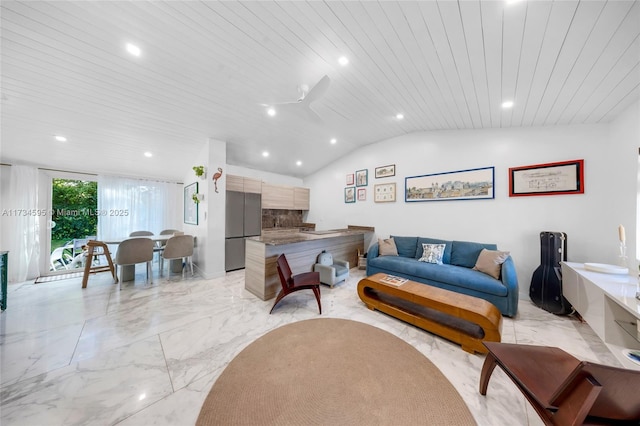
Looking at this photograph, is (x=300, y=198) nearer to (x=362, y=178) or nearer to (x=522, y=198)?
(x=362, y=178)

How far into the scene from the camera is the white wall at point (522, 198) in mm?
2457

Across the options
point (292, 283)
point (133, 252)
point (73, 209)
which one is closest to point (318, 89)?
point (292, 283)

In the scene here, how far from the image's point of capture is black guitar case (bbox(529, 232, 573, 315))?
257 centimetres

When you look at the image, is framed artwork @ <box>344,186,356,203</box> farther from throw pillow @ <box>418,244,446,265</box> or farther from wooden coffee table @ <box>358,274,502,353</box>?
wooden coffee table @ <box>358,274,502,353</box>

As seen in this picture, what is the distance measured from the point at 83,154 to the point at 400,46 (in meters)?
5.43

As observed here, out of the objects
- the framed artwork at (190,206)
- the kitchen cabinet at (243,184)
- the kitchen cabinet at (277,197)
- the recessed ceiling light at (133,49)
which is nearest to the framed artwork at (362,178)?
the kitchen cabinet at (277,197)

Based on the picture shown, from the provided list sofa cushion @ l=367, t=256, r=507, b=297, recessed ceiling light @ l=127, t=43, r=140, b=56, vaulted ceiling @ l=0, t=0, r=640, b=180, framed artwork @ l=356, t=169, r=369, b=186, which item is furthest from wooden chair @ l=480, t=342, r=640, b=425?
framed artwork @ l=356, t=169, r=369, b=186

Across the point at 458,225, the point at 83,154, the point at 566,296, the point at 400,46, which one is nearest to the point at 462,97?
the point at 400,46

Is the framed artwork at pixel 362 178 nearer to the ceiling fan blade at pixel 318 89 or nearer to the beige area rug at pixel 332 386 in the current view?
the ceiling fan blade at pixel 318 89

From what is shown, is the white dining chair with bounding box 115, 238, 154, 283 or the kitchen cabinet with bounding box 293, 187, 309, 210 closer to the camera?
the white dining chair with bounding box 115, 238, 154, 283

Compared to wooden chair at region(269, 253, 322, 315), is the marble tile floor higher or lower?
lower

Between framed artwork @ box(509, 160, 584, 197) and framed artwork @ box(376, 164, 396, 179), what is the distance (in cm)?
194

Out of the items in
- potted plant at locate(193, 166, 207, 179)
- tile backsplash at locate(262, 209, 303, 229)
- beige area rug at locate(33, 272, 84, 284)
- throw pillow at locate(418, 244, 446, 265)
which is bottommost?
beige area rug at locate(33, 272, 84, 284)

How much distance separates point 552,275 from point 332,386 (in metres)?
3.25
